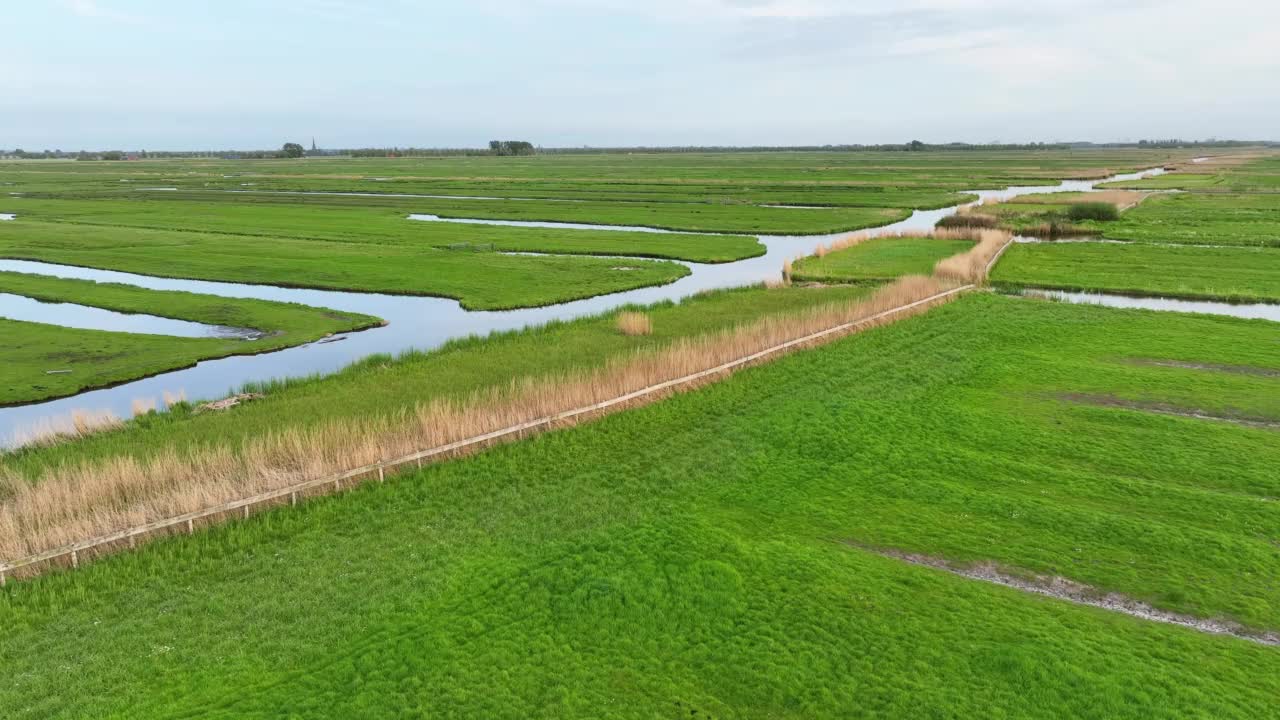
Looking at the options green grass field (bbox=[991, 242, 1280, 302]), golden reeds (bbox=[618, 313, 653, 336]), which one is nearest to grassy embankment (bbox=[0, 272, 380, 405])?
golden reeds (bbox=[618, 313, 653, 336])

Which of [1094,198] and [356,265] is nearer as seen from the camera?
[356,265]

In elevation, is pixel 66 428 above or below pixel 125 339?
below

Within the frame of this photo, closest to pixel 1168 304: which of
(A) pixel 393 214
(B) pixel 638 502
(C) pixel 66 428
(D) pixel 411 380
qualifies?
(B) pixel 638 502

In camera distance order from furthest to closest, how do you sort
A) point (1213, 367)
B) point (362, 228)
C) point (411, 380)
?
point (362, 228) → point (1213, 367) → point (411, 380)

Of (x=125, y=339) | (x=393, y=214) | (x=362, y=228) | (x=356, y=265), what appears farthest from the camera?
(x=393, y=214)

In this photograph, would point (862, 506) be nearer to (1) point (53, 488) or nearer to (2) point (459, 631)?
(2) point (459, 631)

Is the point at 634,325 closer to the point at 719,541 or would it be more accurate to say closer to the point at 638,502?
the point at 638,502

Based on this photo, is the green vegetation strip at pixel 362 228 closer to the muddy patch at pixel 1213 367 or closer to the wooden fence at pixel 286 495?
the muddy patch at pixel 1213 367
